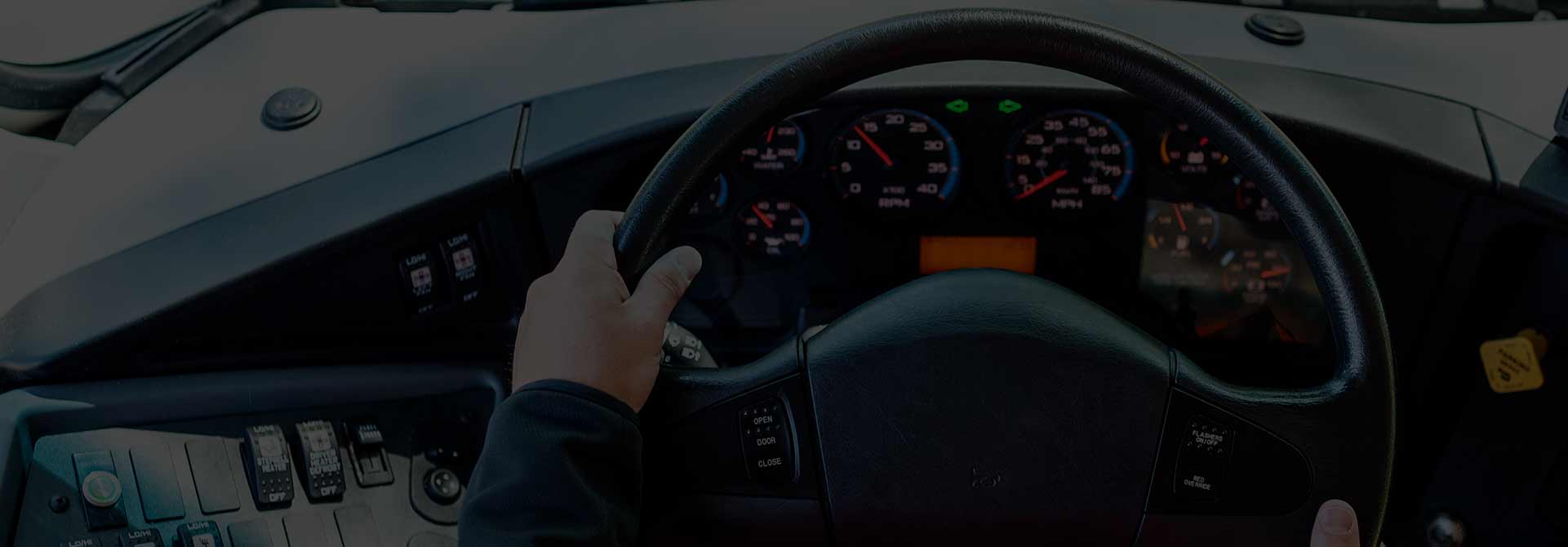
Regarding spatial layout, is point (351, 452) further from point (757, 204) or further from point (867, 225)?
point (867, 225)

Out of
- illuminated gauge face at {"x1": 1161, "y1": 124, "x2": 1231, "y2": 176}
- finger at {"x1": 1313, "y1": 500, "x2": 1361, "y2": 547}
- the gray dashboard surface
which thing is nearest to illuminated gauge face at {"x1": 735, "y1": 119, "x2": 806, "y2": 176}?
the gray dashboard surface

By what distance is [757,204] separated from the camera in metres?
1.76

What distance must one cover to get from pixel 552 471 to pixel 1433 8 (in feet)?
4.94

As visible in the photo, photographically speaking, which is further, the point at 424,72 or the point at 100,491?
the point at 424,72

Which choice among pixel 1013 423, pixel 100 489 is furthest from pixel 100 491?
pixel 1013 423

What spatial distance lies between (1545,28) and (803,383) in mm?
1318

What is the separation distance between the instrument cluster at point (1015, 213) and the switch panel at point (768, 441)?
0.61 meters

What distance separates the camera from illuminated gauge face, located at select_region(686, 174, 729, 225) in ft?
5.72

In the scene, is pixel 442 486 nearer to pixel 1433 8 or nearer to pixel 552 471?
pixel 552 471

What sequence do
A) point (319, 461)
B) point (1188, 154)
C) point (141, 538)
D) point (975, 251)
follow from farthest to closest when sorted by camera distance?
point (975, 251), point (1188, 154), point (319, 461), point (141, 538)

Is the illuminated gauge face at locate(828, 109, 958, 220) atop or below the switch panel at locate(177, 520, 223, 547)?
atop

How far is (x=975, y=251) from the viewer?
180 centimetres

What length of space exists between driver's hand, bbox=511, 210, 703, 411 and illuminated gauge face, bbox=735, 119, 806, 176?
0.65m

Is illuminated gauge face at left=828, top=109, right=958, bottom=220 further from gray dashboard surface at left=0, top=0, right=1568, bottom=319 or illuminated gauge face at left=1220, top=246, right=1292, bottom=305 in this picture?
illuminated gauge face at left=1220, top=246, right=1292, bottom=305
